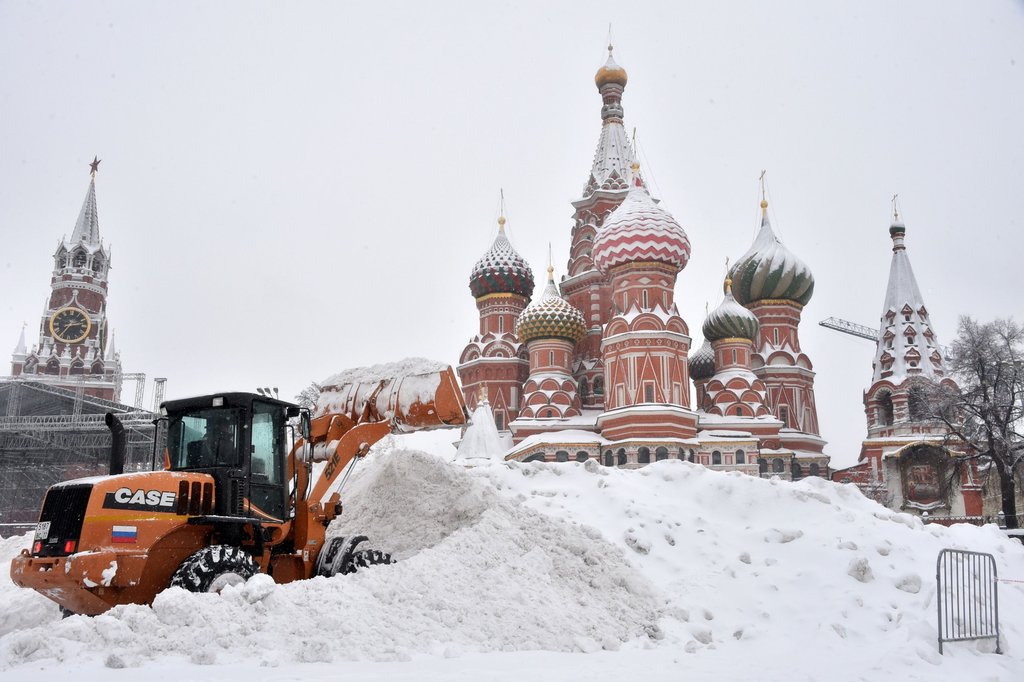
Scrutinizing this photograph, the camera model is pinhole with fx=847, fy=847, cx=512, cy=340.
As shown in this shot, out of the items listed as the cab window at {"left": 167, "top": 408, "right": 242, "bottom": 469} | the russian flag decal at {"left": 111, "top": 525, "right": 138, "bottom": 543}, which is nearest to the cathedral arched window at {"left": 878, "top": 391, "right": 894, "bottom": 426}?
the cab window at {"left": 167, "top": 408, "right": 242, "bottom": 469}

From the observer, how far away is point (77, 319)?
5631 cm

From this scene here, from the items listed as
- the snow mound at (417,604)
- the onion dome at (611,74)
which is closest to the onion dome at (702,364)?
the onion dome at (611,74)

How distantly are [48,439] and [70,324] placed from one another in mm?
22016

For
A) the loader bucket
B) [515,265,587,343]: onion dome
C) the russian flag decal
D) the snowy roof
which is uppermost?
the snowy roof

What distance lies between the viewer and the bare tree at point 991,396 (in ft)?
89.2

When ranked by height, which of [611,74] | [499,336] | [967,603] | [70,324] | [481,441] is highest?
[611,74]

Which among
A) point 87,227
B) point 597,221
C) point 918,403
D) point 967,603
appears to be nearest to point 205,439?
point 967,603

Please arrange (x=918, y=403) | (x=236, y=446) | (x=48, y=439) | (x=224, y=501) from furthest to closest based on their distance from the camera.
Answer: (x=48, y=439) → (x=918, y=403) → (x=236, y=446) → (x=224, y=501)

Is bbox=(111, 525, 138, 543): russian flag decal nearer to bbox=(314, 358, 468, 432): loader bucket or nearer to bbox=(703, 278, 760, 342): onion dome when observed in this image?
bbox=(314, 358, 468, 432): loader bucket

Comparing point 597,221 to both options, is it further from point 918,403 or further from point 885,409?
point 918,403

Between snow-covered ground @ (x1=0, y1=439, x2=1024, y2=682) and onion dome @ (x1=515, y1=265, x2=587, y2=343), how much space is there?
2388cm

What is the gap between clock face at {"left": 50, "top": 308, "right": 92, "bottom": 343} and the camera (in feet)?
182

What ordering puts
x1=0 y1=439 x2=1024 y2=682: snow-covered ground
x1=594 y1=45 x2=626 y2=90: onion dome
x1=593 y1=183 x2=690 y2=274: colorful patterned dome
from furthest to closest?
x1=594 y1=45 x2=626 y2=90: onion dome
x1=593 y1=183 x2=690 y2=274: colorful patterned dome
x1=0 y1=439 x2=1024 y2=682: snow-covered ground

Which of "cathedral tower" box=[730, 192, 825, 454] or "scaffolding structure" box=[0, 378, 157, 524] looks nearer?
"scaffolding structure" box=[0, 378, 157, 524]
